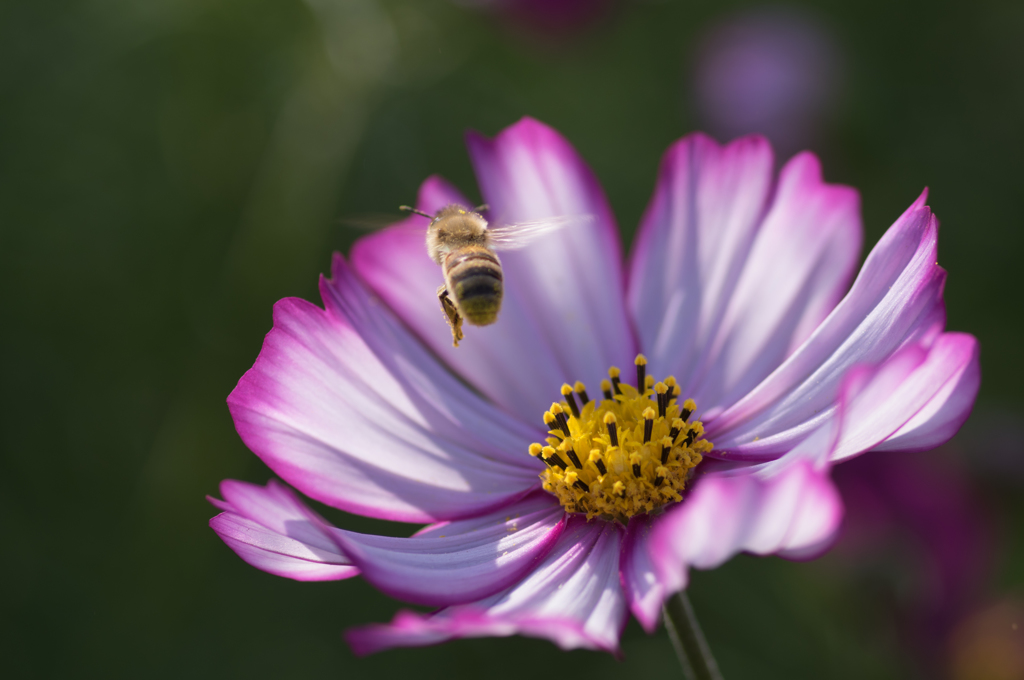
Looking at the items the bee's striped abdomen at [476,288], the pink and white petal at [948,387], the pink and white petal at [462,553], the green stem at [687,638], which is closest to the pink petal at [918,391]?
the pink and white petal at [948,387]

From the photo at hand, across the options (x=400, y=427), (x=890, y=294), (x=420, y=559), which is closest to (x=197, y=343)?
(x=400, y=427)

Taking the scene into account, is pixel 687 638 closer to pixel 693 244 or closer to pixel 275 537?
pixel 275 537

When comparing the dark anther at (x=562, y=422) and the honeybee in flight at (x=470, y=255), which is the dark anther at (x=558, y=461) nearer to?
the dark anther at (x=562, y=422)

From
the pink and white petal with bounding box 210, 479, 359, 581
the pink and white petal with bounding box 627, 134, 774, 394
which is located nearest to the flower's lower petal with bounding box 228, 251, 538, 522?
the pink and white petal with bounding box 210, 479, 359, 581

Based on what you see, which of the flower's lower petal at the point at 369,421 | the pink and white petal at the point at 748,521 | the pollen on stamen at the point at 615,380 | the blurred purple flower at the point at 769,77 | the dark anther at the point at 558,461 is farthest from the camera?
the blurred purple flower at the point at 769,77

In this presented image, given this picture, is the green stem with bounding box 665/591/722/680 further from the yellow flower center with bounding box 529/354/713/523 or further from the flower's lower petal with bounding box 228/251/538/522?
→ the flower's lower petal with bounding box 228/251/538/522

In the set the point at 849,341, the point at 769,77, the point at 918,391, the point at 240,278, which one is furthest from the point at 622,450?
the point at 769,77

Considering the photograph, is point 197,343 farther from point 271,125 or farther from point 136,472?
point 271,125

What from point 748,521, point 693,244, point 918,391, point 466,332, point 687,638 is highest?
point 693,244
